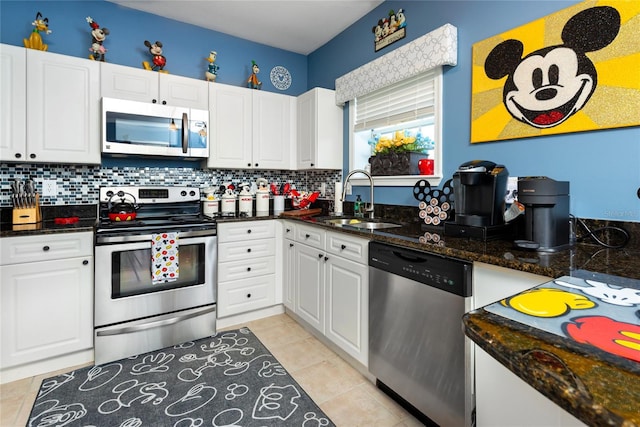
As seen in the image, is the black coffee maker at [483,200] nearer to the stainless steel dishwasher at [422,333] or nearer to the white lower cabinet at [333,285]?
the stainless steel dishwasher at [422,333]

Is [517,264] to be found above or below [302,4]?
below

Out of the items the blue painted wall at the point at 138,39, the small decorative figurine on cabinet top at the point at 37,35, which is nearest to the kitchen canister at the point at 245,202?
the blue painted wall at the point at 138,39

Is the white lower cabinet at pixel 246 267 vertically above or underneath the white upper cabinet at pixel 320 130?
underneath

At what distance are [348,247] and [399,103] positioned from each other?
1.30 m

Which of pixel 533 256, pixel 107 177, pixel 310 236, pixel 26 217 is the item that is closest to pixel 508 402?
pixel 533 256

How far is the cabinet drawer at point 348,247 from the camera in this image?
6.55 feet

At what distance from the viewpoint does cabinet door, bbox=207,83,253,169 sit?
2.98 metres

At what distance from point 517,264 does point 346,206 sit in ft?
6.68

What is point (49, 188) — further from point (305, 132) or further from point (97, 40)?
point (305, 132)

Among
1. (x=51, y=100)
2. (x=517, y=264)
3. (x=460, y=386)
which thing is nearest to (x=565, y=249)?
(x=517, y=264)

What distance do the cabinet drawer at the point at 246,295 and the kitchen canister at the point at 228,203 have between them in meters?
0.69

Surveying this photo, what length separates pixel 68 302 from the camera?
2160 mm

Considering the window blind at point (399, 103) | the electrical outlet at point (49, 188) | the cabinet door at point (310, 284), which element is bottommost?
the cabinet door at point (310, 284)

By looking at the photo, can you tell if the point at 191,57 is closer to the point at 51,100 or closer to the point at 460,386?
the point at 51,100
